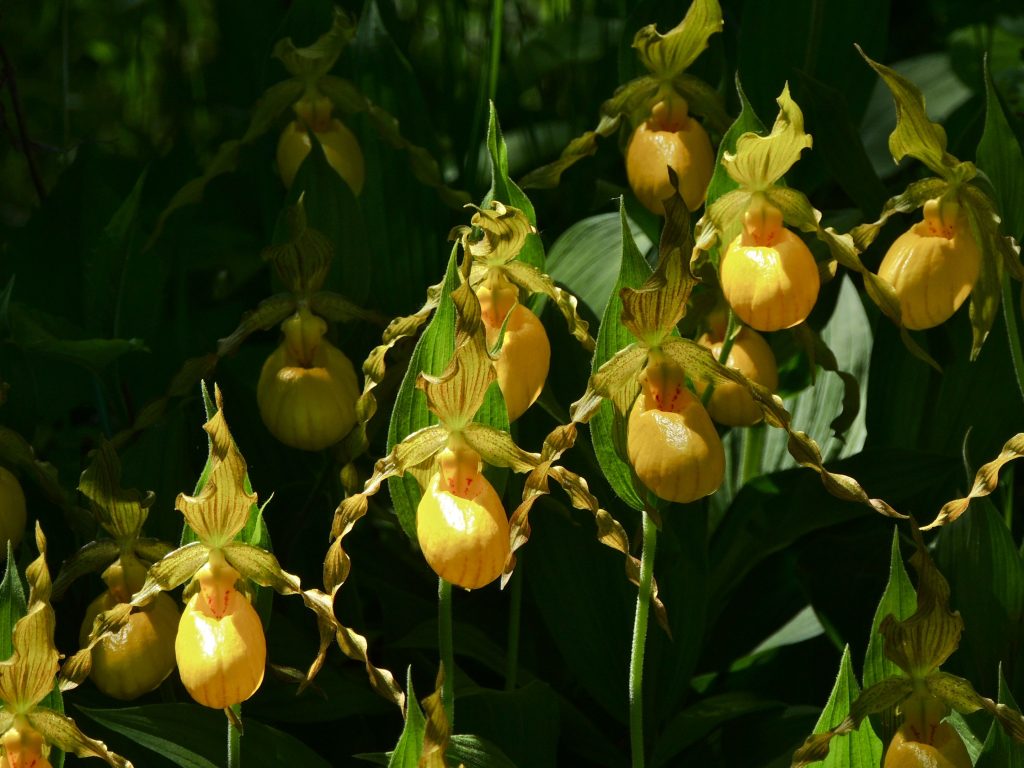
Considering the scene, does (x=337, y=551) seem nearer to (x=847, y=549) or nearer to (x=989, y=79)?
(x=847, y=549)

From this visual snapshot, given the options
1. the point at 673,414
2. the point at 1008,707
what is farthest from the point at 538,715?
the point at 1008,707

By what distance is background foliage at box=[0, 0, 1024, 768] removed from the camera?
147 cm

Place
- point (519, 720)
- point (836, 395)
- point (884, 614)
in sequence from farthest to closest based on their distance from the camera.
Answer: point (836, 395), point (519, 720), point (884, 614)

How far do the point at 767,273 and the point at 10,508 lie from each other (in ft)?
2.91

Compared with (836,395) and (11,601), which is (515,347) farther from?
(836,395)

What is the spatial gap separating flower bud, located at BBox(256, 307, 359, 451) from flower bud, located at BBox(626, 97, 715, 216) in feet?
1.48

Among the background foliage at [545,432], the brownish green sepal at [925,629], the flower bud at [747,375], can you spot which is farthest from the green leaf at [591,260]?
the brownish green sepal at [925,629]

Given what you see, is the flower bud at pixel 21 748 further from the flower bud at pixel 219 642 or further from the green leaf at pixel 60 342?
the green leaf at pixel 60 342

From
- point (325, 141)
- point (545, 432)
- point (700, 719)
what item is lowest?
point (700, 719)

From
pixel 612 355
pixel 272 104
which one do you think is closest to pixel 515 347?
pixel 612 355

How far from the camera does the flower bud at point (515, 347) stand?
1279mm

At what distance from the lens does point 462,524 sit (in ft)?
3.83

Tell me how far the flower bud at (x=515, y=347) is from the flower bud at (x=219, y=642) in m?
0.33

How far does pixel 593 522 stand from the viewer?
1627mm
